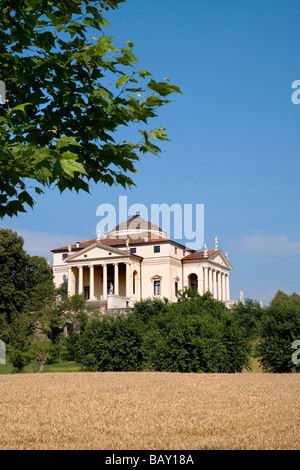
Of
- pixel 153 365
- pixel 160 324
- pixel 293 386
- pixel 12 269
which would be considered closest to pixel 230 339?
pixel 153 365

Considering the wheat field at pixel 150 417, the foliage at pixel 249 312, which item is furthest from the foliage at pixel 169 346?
the foliage at pixel 249 312

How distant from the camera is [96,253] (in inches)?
2985

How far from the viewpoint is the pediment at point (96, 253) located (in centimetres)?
7456

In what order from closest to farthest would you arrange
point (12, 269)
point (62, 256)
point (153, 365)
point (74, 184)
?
point (74, 184) → point (153, 365) → point (12, 269) → point (62, 256)

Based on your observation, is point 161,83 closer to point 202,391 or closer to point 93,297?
point 202,391

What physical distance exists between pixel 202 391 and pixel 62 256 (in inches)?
2787

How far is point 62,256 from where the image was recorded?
82375 mm

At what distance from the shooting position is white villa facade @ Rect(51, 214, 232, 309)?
Answer: 247 feet

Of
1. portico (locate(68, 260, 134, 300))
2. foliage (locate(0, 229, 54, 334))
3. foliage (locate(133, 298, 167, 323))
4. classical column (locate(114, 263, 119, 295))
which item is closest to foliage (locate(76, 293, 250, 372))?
foliage (locate(133, 298, 167, 323))

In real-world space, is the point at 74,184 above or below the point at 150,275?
below

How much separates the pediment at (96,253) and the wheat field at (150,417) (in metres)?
59.8

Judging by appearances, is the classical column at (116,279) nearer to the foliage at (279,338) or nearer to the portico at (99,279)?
the portico at (99,279)

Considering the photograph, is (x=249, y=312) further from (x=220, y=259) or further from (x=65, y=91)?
(x=65, y=91)

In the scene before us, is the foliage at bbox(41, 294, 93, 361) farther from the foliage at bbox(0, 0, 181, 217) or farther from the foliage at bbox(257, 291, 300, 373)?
the foliage at bbox(0, 0, 181, 217)
